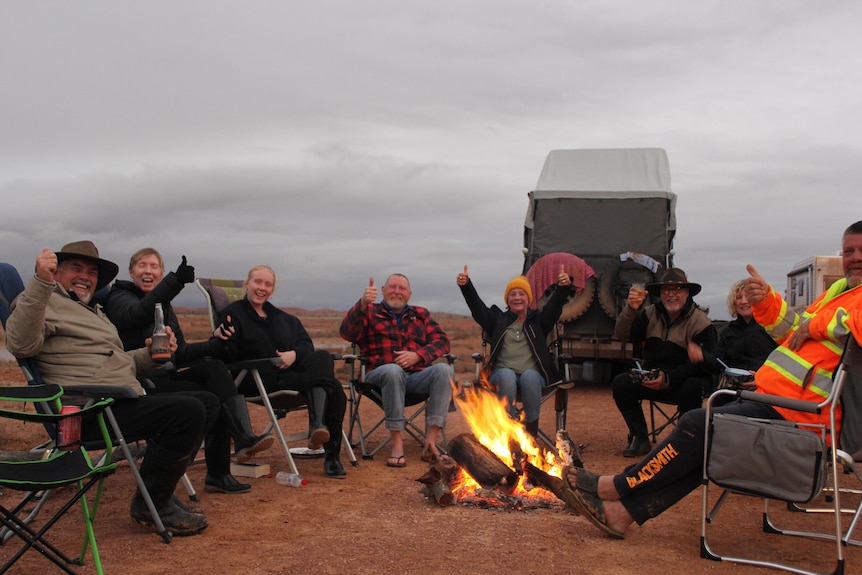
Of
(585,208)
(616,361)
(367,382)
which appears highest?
(585,208)

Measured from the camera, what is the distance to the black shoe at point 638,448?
5609mm

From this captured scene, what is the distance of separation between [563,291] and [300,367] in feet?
6.59

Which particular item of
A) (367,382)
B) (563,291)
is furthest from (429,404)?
(563,291)

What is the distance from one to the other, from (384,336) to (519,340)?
0.98 m

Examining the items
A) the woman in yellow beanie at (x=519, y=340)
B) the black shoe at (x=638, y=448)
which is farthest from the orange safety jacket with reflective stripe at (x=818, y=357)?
the black shoe at (x=638, y=448)

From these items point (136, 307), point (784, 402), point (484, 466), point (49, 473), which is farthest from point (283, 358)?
point (784, 402)

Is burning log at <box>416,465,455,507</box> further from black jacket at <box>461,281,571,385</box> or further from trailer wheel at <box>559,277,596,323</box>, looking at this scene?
trailer wheel at <box>559,277,596,323</box>

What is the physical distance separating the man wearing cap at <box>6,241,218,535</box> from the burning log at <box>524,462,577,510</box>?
64.5 inches

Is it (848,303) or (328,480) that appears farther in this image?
(328,480)

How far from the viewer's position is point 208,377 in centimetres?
441

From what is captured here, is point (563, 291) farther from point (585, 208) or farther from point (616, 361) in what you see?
point (616, 361)

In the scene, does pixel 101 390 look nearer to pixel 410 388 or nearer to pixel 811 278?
pixel 410 388

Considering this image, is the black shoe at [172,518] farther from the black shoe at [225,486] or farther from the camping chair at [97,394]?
the black shoe at [225,486]

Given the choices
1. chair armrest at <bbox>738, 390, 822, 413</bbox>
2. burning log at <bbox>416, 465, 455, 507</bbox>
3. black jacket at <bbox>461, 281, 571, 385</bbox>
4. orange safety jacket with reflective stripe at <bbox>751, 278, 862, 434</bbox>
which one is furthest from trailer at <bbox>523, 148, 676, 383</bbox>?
chair armrest at <bbox>738, 390, 822, 413</bbox>
